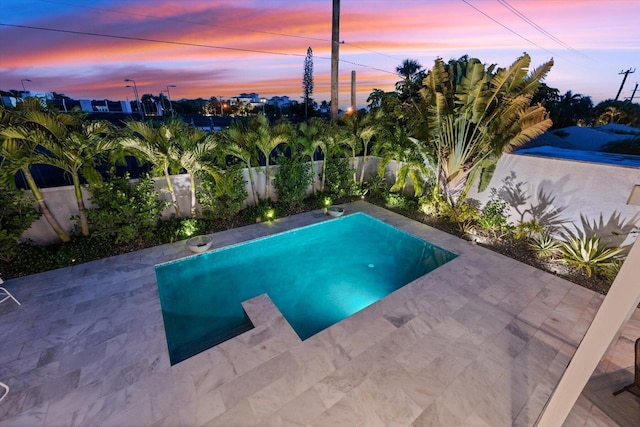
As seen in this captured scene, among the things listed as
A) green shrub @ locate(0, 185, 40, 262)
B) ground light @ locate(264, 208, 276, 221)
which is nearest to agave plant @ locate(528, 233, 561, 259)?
ground light @ locate(264, 208, 276, 221)

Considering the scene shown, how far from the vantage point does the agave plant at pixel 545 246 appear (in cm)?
714

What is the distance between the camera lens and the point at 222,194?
28.9ft

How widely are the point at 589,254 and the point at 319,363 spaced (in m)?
7.41

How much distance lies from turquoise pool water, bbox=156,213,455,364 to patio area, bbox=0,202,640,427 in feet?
1.85

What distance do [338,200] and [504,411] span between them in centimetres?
916

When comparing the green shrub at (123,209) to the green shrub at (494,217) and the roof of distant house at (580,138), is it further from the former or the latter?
the roof of distant house at (580,138)

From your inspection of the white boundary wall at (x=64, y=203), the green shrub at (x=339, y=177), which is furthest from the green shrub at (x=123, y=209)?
the green shrub at (x=339, y=177)

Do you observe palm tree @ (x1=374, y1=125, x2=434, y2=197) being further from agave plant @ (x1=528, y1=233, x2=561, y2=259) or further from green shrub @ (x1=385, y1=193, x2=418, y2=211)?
agave plant @ (x1=528, y1=233, x2=561, y2=259)

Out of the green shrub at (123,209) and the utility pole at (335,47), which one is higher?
the utility pole at (335,47)

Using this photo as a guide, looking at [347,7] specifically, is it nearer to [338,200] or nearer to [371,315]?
[338,200]

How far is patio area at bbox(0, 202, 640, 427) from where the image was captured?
3447mm

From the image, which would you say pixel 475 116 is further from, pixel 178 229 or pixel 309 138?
pixel 178 229

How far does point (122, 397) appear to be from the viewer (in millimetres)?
3637

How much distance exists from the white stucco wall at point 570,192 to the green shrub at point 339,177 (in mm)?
5475
